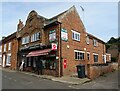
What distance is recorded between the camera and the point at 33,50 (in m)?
25.0

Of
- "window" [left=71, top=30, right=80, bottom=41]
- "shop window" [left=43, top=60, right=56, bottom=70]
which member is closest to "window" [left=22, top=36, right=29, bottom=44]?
"shop window" [left=43, top=60, right=56, bottom=70]

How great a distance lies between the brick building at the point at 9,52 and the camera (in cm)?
3109

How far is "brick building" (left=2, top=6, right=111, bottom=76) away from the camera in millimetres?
21203

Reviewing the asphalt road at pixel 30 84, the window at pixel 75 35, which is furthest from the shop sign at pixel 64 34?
the asphalt road at pixel 30 84

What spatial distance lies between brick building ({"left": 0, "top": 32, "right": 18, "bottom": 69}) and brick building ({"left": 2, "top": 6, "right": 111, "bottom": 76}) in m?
2.05

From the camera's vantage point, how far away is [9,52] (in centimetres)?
3397

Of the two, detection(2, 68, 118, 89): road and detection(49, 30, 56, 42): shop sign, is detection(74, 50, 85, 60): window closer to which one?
detection(49, 30, 56, 42): shop sign

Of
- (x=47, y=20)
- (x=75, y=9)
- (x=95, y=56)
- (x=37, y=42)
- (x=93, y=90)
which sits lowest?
(x=93, y=90)

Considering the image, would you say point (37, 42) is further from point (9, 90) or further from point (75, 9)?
point (9, 90)

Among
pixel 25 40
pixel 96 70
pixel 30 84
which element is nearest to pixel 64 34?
pixel 96 70

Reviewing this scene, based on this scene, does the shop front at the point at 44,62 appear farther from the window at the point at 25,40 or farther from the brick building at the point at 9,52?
the brick building at the point at 9,52

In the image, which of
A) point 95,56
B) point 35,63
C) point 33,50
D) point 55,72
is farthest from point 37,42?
point 95,56

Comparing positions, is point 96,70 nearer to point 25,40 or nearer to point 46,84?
point 46,84

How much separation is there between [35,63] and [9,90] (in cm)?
1321
